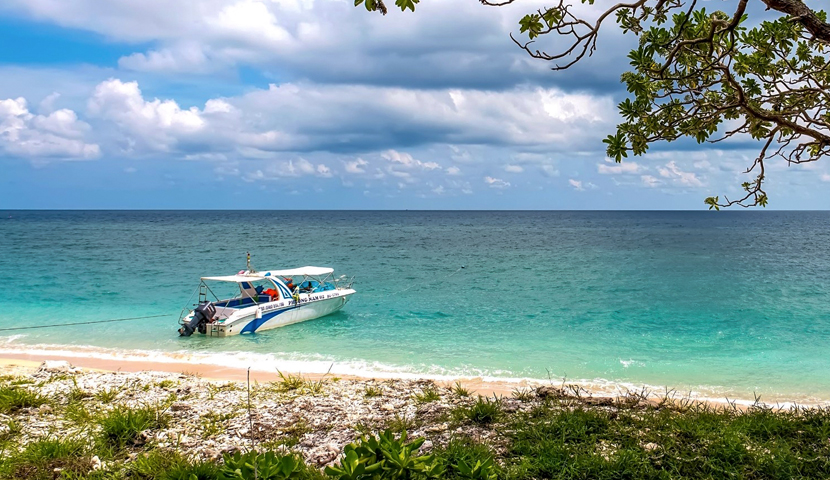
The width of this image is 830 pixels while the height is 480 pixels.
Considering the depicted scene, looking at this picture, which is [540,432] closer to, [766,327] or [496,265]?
[766,327]

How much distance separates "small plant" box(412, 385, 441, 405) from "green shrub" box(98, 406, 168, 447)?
3.57 metres

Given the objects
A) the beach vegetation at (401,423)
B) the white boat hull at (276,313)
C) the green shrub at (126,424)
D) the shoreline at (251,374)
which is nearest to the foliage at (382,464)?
the beach vegetation at (401,423)

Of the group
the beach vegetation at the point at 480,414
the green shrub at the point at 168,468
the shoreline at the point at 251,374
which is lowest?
the shoreline at the point at 251,374

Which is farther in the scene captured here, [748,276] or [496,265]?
[496,265]

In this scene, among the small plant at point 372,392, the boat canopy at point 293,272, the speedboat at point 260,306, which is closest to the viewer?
the small plant at point 372,392

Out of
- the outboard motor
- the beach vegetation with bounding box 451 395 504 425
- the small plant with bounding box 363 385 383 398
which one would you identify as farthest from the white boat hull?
the beach vegetation with bounding box 451 395 504 425

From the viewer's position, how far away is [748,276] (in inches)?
1524

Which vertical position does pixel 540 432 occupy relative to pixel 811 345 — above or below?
above

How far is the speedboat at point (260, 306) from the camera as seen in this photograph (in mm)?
20734

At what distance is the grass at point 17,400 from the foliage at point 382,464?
640cm

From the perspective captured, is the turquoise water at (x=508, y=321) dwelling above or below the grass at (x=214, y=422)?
below

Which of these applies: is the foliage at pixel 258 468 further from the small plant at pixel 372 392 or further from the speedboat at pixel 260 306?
the speedboat at pixel 260 306

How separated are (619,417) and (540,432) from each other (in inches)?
52.2

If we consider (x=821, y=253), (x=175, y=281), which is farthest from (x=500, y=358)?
(x=821, y=253)
